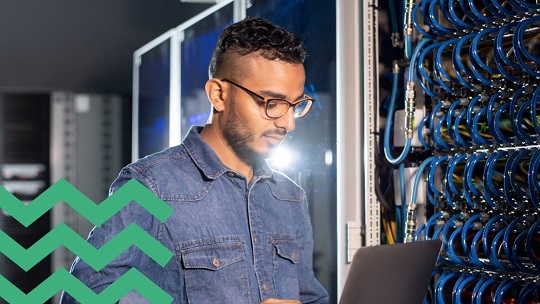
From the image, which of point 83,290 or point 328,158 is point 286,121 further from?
point 328,158

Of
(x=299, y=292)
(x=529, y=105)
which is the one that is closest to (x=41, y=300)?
(x=299, y=292)

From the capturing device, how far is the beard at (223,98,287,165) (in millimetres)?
1800

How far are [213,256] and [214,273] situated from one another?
1.6 inches

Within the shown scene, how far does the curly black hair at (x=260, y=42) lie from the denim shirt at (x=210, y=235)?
0.78 feet

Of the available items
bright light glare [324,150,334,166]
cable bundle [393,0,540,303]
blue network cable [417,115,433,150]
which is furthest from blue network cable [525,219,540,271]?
bright light glare [324,150,334,166]

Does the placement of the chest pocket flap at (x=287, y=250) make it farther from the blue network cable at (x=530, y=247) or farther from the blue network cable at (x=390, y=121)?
the blue network cable at (x=390, y=121)

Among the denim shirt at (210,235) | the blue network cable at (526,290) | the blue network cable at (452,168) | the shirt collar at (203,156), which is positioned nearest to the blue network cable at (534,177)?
the blue network cable at (526,290)

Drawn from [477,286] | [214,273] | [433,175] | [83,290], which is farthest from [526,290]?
[83,290]

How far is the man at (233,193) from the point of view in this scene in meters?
1.70

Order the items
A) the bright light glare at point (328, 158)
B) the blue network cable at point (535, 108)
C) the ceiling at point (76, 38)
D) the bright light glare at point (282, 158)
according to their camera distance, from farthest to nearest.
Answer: the ceiling at point (76, 38) → the bright light glare at point (282, 158) → the bright light glare at point (328, 158) → the blue network cable at point (535, 108)

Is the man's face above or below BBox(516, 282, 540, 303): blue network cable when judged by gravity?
above

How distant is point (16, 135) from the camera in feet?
15.0

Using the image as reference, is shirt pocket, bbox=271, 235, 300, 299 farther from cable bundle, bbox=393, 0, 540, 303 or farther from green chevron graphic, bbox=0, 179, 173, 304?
cable bundle, bbox=393, 0, 540, 303

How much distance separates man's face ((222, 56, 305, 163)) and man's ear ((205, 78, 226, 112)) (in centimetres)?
3
